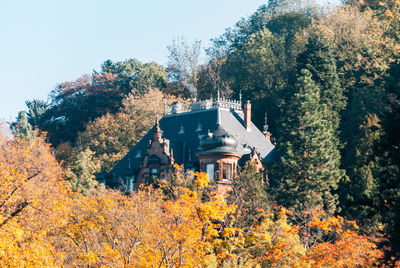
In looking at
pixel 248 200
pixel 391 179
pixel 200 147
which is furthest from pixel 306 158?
pixel 391 179

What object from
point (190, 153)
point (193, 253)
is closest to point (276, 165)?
point (190, 153)

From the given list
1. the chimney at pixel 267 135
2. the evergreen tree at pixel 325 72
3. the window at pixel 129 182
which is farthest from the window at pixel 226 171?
the evergreen tree at pixel 325 72

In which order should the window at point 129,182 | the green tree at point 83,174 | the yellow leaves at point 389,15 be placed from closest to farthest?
1. the green tree at point 83,174
2. the window at point 129,182
3. the yellow leaves at point 389,15

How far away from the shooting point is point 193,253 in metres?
38.4

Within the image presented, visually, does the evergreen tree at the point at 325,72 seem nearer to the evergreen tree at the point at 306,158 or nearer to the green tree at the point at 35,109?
the evergreen tree at the point at 306,158

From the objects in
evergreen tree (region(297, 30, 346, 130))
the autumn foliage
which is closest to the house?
evergreen tree (region(297, 30, 346, 130))

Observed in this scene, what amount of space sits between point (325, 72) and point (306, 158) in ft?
51.3

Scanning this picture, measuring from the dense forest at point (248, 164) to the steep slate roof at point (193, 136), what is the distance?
10.7 ft

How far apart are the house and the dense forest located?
10.9ft

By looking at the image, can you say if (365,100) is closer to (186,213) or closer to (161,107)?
(161,107)

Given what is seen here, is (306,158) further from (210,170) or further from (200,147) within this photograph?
(200,147)

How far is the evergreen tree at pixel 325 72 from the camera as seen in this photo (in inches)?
2811

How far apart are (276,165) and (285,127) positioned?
11.4ft

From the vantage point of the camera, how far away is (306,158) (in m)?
60.7
